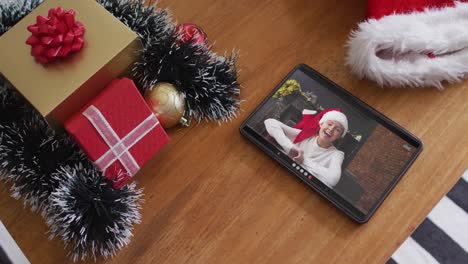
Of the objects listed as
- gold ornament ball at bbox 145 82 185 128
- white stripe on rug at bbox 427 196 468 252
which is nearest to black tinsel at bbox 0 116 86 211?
gold ornament ball at bbox 145 82 185 128

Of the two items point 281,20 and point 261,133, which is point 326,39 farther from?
point 261,133

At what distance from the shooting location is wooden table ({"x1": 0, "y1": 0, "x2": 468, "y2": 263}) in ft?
1.92

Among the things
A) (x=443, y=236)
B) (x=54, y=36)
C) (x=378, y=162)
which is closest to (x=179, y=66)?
(x=54, y=36)

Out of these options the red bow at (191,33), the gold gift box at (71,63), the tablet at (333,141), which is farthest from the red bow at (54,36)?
the tablet at (333,141)

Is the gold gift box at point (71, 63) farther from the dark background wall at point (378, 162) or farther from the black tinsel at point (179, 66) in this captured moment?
the dark background wall at point (378, 162)

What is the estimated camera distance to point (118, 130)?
22.8 inches

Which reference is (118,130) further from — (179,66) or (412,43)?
(412,43)

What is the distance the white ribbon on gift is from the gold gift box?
31mm

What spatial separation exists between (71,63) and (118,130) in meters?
0.10

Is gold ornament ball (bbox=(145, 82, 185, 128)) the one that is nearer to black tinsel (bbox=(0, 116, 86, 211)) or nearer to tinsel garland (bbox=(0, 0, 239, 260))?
tinsel garland (bbox=(0, 0, 239, 260))

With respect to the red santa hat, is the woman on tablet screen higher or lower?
lower

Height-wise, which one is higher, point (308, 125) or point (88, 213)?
point (308, 125)

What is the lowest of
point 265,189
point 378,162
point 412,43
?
point 265,189

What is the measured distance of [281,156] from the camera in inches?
24.4
